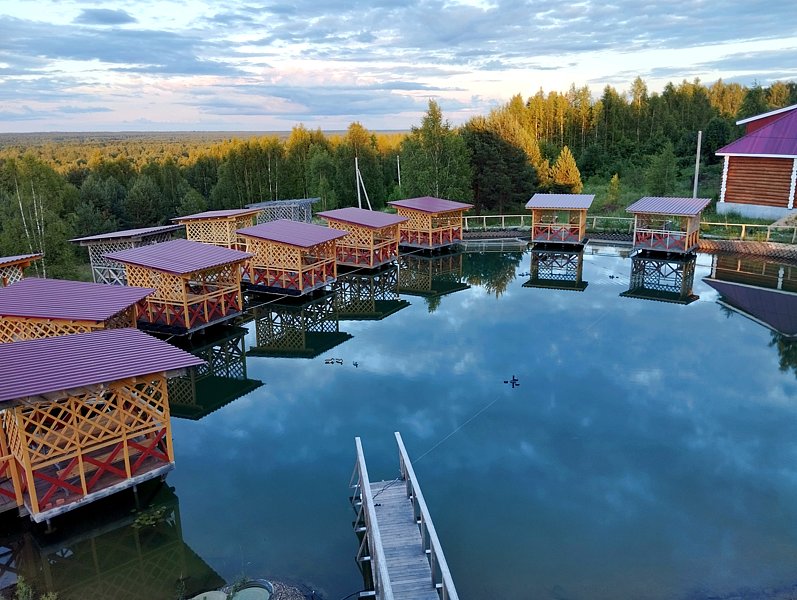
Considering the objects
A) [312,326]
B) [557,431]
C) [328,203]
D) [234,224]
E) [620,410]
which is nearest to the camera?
[557,431]

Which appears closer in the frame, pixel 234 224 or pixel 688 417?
pixel 688 417

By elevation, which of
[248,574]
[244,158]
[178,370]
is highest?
[244,158]

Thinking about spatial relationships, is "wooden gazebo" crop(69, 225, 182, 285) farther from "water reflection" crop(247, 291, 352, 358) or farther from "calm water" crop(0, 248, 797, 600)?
"calm water" crop(0, 248, 797, 600)

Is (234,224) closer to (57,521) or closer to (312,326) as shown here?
(312,326)

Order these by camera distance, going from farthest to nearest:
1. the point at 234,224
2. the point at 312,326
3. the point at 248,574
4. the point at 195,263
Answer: the point at 234,224 < the point at 312,326 < the point at 195,263 < the point at 248,574

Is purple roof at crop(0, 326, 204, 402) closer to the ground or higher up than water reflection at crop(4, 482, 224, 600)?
higher up

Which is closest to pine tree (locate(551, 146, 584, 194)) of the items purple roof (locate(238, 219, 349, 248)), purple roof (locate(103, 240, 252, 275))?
purple roof (locate(238, 219, 349, 248))

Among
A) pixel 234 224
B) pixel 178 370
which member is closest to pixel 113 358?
pixel 178 370
